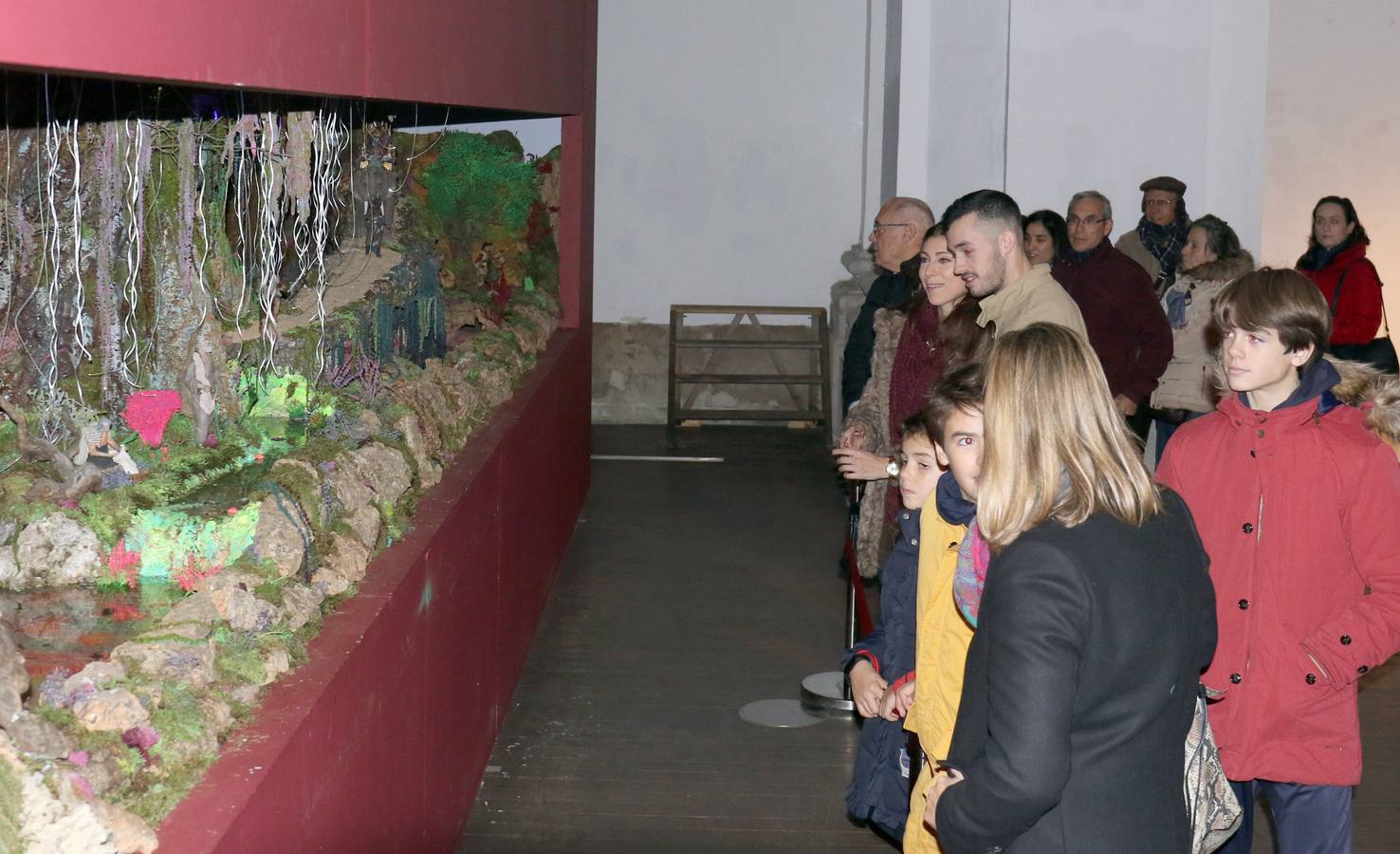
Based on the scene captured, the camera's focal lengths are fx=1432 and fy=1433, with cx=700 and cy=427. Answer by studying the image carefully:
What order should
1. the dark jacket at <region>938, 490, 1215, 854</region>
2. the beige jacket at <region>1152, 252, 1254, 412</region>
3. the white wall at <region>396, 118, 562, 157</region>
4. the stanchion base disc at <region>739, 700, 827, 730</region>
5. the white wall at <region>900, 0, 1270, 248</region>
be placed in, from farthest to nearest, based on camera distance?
the white wall at <region>396, 118, 562, 157</region> → the white wall at <region>900, 0, 1270, 248</region> → the beige jacket at <region>1152, 252, 1254, 412</region> → the stanchion base disc at <region>739, 700, 827, 730</region> → the dark jacket at <region>938, 490, 1215, 854</region>

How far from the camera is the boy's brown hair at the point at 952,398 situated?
7.98 feet

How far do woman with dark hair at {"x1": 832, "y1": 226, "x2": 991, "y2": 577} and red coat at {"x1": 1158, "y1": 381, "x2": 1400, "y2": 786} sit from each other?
96 centimetres

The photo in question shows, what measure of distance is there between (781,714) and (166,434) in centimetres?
260

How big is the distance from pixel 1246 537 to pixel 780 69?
9.90m

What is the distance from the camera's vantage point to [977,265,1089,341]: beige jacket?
3826 mm

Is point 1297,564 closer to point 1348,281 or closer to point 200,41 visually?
point 200,41

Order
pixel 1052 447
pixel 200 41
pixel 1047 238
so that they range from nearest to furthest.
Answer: pixel 1052 447 → pixel 200 41 → pixel 1047 238

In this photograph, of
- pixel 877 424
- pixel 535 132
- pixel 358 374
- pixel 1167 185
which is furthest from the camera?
pixel 535 132

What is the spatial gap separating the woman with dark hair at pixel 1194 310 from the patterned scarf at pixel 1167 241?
44.8 inches

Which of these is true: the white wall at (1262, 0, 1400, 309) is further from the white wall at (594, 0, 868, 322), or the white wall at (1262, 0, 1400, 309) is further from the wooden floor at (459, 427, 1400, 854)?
the wooden floor at (459, 427, 1400, 854)

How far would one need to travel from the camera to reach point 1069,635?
1913mm

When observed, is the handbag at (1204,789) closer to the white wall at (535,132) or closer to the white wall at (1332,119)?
the white wall at (535,132)

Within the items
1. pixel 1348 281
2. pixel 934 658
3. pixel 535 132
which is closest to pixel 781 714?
pixel 934 658

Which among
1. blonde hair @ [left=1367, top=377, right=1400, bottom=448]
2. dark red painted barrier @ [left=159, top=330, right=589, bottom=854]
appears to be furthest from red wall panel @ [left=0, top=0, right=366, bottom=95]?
blonde hair @ [left=1367, top=377, right=1400, bottom=448]
